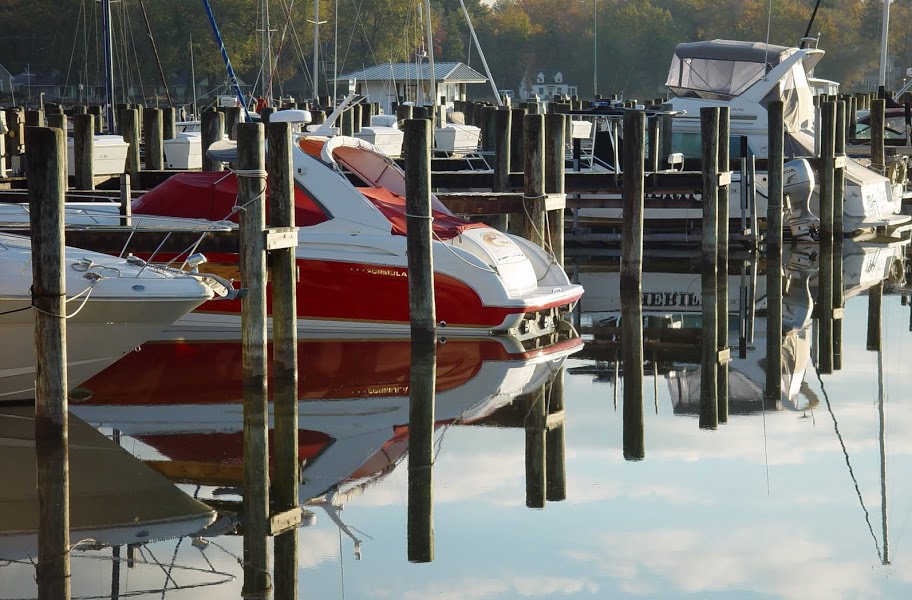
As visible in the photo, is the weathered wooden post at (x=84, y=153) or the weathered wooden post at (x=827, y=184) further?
the weathered wooden post at (x=827, y=184)

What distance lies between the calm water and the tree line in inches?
2328

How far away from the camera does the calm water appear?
8.26m

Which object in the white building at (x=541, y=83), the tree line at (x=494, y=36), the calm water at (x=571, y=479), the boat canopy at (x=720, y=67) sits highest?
the tree line at (x=494, y=36)

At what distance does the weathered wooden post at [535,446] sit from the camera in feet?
32.5

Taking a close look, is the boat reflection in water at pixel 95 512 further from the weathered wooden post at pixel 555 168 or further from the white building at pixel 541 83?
the white building at pixel 541 83

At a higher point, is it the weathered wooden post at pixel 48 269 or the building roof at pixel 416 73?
the building roof at pixel 416 73

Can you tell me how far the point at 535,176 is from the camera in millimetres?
15672

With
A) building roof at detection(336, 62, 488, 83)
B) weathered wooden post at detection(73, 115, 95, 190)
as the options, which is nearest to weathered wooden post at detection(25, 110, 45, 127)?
weathered wooden post at detection(73, 115, 95, 190)

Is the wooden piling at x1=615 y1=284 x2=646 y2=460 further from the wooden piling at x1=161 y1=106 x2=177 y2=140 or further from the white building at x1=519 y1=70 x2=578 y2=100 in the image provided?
the white building at x1=519 y1=70 x2=578 y2=100

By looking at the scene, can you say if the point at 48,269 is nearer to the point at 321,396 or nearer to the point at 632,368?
the point at 321,396

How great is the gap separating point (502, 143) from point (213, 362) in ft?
21.6

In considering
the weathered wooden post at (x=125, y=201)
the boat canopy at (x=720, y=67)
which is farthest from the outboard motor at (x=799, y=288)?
the weathered wooden post at (x=125, y=201)

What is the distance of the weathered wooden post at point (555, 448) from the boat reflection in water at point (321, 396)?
24 centimetres

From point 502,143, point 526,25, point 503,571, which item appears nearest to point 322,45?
point 526,25
